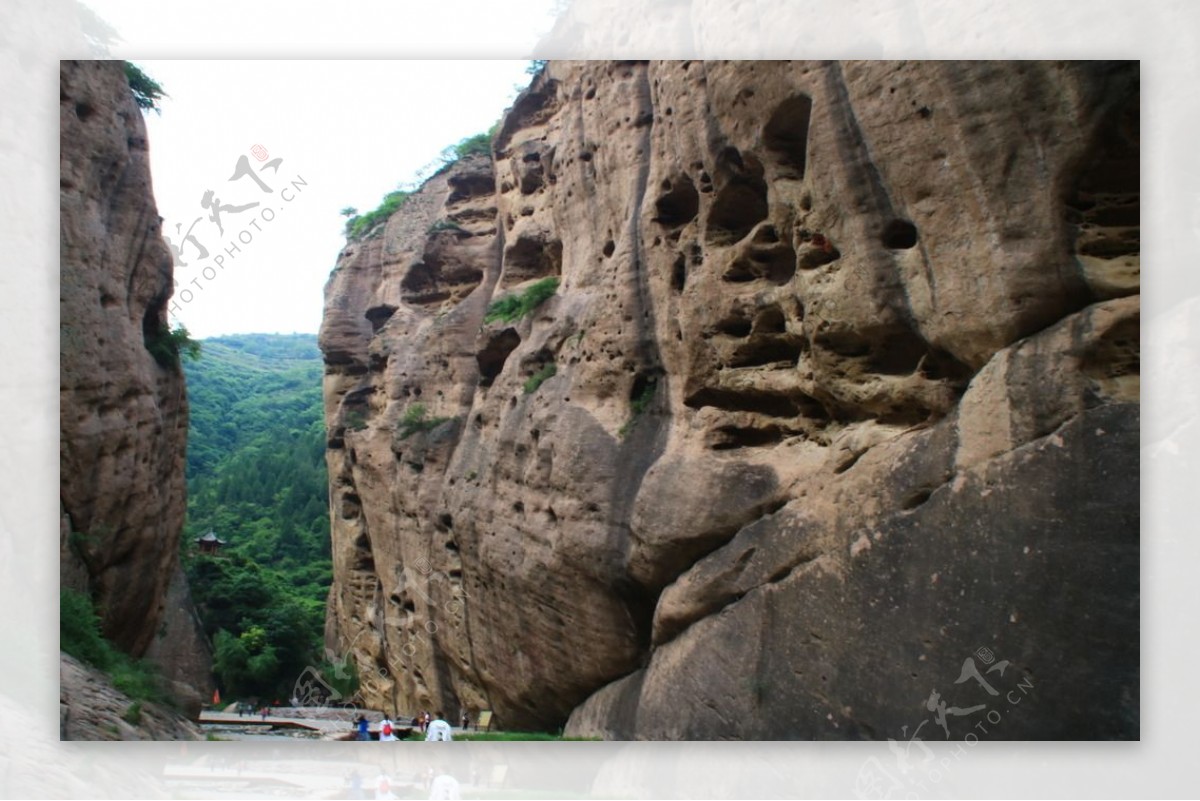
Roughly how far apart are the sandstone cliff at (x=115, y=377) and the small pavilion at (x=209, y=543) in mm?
1602

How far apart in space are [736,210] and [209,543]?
378 inches

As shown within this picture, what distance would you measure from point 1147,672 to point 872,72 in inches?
170

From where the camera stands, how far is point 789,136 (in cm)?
764

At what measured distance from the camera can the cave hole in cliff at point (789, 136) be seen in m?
7.42

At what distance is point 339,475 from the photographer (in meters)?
17.2

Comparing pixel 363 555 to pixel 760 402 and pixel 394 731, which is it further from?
pixel 760 402

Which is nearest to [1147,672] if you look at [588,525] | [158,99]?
[588,525]

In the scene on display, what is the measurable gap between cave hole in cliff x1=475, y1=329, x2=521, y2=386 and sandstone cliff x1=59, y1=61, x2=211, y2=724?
3.84 metres

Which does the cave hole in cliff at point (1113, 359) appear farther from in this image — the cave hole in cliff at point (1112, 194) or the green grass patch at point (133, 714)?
the green grass patch at point (133, 714)

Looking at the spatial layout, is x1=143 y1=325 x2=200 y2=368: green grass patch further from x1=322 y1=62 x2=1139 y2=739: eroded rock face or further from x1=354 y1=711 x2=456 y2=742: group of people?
x1=354 y1=711 x2=456 y2=742: group of people

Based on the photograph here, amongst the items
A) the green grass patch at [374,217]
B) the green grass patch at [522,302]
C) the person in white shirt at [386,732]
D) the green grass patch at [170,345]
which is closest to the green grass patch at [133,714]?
the person in white shirt at [386,732]

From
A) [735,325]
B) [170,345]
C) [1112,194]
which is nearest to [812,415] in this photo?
[735,325]

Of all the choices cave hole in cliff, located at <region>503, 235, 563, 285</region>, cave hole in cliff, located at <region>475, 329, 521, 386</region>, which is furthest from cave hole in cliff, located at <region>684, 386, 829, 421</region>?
cave hole in cliff, located at <region>503, 235, 563, 285</region>

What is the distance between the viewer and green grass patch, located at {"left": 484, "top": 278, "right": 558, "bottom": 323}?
11.4 metres
